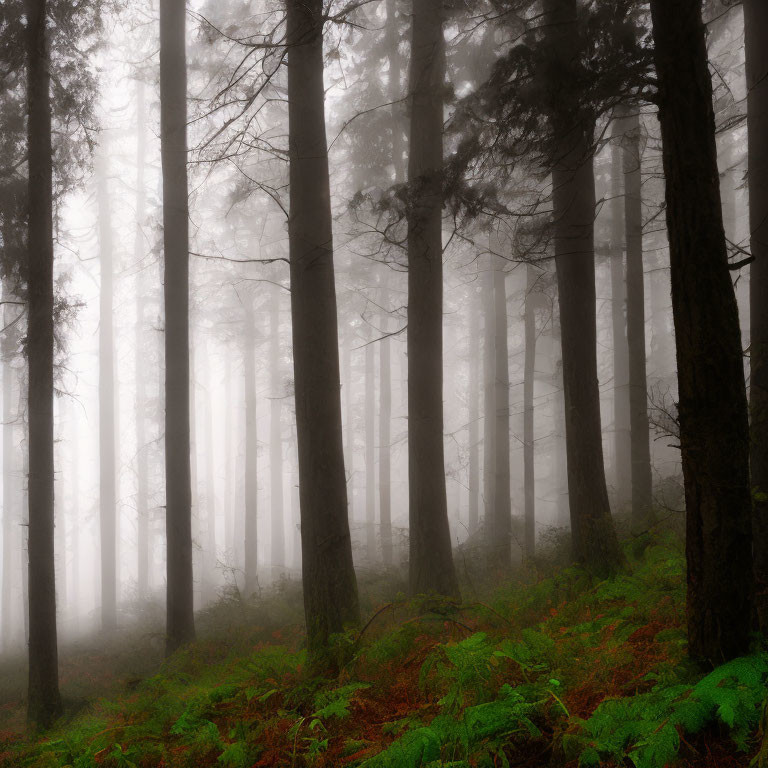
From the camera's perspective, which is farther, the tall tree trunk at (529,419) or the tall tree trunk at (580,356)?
the tall tree trunk at (529,419)

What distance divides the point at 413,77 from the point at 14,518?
1130 inches

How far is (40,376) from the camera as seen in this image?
808 cm

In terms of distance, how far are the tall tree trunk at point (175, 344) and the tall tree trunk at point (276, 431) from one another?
36.1ft

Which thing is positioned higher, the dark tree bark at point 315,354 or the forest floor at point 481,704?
the dark tree bark at point 315,354

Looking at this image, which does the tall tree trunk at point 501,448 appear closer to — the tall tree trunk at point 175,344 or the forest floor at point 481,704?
the tall tree trunk at point 175,344

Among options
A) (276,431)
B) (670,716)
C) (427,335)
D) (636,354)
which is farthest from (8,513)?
(670,716)

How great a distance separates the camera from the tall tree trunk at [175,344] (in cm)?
921

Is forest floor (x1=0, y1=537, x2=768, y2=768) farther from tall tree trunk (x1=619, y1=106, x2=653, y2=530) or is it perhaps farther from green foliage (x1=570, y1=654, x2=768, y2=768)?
tall tree trunk (x1=619, y1=106, x2=653, y2=530)

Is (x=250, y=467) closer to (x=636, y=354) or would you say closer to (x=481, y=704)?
(x=636, y=354)

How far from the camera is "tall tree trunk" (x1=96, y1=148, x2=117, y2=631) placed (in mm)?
19297

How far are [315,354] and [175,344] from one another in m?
4.08

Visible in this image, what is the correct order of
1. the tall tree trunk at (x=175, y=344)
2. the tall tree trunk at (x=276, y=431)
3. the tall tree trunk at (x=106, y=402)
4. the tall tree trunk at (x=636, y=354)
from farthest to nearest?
the tall tree trunk at (x=276, y=431) < the tall tree trunk at (x=106, y=402) < the tall tree trunk at (x=636, y=354) < the tall tree trunk at (x=175, y=344)

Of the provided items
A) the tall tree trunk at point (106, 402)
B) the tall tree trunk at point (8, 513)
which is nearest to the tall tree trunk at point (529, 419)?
the tall tree trunk at point (106, 402)

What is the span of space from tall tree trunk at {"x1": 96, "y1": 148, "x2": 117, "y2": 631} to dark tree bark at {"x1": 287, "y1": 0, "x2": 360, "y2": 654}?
1582 cm
